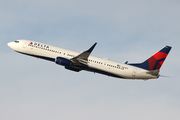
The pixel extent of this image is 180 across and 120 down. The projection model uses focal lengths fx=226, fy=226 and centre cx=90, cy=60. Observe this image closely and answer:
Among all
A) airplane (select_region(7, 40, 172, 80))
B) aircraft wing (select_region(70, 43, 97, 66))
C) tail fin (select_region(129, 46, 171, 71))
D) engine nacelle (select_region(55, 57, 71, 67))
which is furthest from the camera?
tail fin (select_region(129, 46, 171, 71))

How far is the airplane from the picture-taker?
168 ft

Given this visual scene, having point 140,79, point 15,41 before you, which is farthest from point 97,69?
point 15,41

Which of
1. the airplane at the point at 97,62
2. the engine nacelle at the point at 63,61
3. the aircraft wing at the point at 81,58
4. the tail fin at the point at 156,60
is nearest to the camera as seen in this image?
the aircraft wing at the point at 81,58

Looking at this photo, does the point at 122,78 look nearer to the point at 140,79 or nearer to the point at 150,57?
the point at 140,79

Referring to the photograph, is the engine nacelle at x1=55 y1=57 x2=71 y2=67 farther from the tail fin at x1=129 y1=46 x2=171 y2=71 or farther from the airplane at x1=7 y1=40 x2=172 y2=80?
the tail fin at x1=129 y1=46 x2=171 y2=71

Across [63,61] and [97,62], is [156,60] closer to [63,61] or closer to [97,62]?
[97,62]

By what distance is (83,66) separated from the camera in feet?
171

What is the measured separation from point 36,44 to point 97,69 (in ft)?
52.0

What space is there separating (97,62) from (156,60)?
45.4 ft

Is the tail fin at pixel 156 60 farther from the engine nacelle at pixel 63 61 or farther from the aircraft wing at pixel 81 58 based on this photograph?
the engine nacelle at pixel 63 61

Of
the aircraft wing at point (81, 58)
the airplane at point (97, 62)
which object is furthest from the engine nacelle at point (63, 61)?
the aircraft wing at point (81, 58)

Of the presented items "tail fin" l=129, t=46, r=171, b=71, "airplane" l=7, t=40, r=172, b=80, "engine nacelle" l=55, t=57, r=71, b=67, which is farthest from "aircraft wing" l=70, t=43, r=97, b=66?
"tail fin" l=129, t=46, r=171, b=71

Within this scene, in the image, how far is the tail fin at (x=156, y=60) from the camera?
172 feet

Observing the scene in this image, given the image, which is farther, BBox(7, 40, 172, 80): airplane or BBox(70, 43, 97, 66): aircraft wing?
BBox(7, 40, 172, 80): airplane
